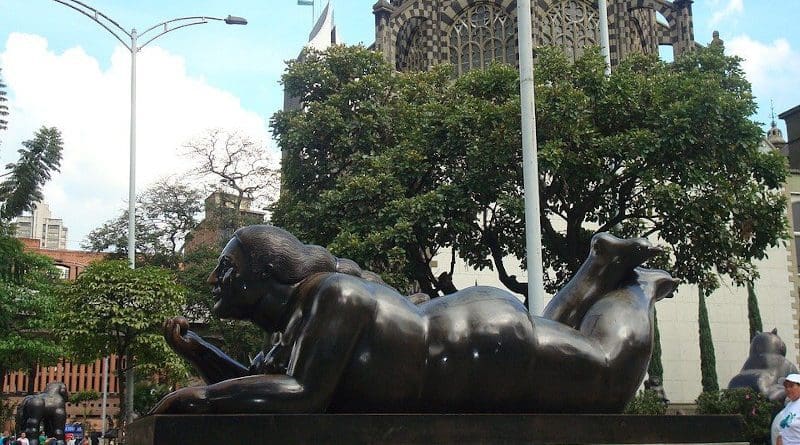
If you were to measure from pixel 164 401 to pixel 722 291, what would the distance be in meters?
37.9

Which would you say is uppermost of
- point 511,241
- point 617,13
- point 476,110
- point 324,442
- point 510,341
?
point 617,13

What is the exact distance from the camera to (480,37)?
4406 centimetres

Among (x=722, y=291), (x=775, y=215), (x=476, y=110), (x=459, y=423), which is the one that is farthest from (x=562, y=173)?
(x=722, y=291)

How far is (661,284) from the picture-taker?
452 cm

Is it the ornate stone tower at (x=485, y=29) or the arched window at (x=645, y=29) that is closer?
the ornate stone tower at (x=485, y=29)

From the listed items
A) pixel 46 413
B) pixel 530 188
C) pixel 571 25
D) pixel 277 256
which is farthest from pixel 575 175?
pixel 571 25

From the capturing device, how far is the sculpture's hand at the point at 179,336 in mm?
4027

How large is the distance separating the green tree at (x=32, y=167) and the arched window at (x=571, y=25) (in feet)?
82.2

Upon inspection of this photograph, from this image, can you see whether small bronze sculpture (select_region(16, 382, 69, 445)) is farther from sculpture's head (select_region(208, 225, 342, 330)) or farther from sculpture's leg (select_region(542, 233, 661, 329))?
sculpture's leg (select_region(542, 233, 661, 329))

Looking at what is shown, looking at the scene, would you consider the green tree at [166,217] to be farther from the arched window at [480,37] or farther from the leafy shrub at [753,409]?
the leafy shrub at [753,409]

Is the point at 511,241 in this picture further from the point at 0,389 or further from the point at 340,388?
the point at 0,389

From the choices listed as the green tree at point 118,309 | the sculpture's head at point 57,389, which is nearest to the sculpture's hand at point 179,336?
the green tree at point 118,309

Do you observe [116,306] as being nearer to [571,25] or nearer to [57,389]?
[57,389]

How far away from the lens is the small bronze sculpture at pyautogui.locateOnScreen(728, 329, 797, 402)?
1627 centimetres
